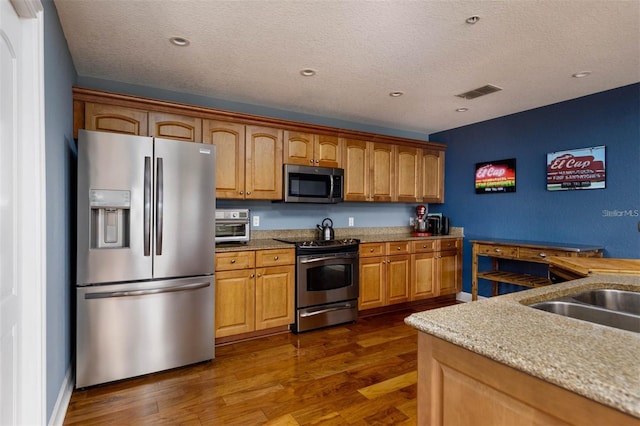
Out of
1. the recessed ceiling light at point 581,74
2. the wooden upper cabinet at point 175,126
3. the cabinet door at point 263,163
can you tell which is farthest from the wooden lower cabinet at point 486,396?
the recessed ceiling light at point 581,74

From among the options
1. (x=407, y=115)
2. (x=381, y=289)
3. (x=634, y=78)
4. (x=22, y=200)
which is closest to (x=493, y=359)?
(x=22, y=200)

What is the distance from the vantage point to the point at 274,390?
237 cm

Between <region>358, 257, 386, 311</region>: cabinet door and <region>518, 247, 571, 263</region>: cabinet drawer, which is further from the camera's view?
<region>358, 257, 386, 311</region>: cabinet door

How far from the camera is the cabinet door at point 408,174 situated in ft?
14.7

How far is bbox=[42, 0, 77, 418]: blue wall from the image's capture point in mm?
1790

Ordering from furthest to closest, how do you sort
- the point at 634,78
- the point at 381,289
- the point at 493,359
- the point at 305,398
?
the point at 381,289
the point at 634,78
the point at 305,398
the point at 493,359

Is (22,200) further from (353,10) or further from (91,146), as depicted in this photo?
(353,10)

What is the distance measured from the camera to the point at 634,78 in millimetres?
2992

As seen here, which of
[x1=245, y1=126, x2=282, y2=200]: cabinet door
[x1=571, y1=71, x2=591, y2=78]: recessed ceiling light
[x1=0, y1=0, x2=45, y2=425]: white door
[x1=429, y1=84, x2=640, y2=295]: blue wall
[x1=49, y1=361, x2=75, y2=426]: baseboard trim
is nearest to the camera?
[x1=0, y1=0, x2=45, y2=425]: white door

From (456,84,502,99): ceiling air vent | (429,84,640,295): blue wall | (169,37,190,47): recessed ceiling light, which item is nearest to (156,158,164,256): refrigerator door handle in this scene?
(169,37,190,47): recessed ceiling light

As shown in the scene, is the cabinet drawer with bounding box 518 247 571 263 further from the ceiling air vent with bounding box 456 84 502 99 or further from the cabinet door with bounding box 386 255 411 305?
the ceiling air vent with bounding box 456 84 502 99

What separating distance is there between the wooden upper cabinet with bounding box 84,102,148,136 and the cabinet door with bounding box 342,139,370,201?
2098mm

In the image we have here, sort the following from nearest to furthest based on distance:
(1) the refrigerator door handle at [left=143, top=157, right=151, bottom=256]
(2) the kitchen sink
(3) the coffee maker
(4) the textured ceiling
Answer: (2) the kitchen sink → (4) the textured ceiling → (1) the refrigerator door handle at [left=143, top=157, right=151, bottom=256] → (3) the coffee maker

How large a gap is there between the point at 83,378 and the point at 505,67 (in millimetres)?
3841
